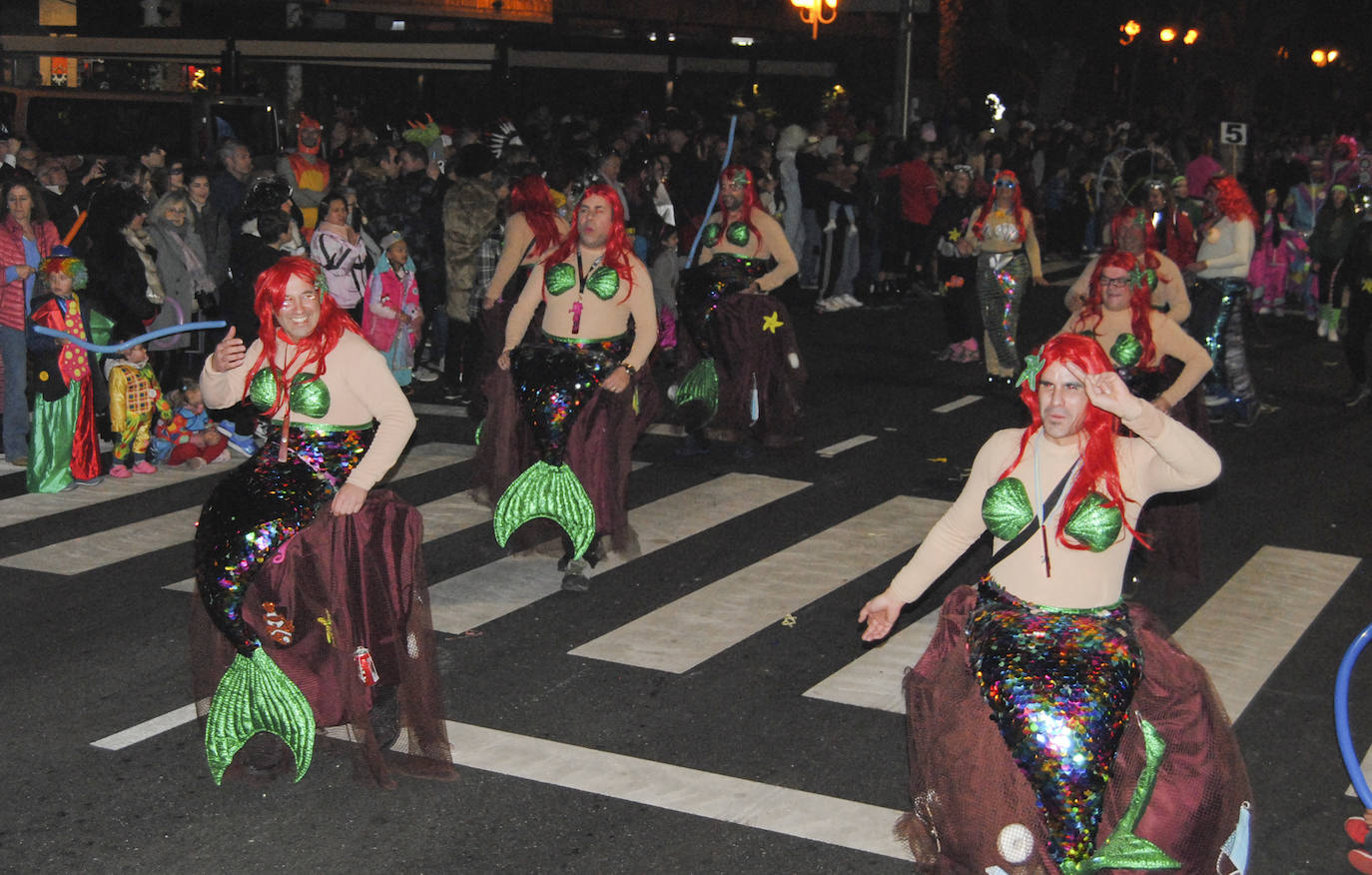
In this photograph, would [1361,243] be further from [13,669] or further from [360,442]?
[13,669]

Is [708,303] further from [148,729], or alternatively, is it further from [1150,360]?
[148,729]

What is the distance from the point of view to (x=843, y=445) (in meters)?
11.8

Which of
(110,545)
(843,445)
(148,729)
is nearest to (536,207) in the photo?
(843,445)

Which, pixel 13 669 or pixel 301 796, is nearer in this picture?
pixel 301 796

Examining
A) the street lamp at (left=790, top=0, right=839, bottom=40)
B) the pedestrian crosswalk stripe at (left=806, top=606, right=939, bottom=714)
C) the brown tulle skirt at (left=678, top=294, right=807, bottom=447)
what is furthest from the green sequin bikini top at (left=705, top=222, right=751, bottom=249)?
the street lamp at (left=790, top=0, right=839, bottom=40)

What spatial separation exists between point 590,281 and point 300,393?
2733 mm

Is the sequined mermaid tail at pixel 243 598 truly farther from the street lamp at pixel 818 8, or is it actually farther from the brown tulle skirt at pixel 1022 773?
the street lamp at pixel 818 8

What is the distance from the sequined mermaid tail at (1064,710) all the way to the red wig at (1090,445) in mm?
341

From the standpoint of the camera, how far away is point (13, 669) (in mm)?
6895

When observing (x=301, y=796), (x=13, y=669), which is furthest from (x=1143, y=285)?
(x=13, y=669)

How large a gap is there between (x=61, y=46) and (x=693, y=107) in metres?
9.33

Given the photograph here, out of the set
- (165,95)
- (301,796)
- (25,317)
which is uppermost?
(165,95)

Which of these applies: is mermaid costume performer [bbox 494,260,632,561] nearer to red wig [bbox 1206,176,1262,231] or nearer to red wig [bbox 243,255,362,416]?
red wig [bbox 243,255,362,416]

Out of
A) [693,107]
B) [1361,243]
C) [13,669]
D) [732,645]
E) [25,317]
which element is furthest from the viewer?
[693,107]
